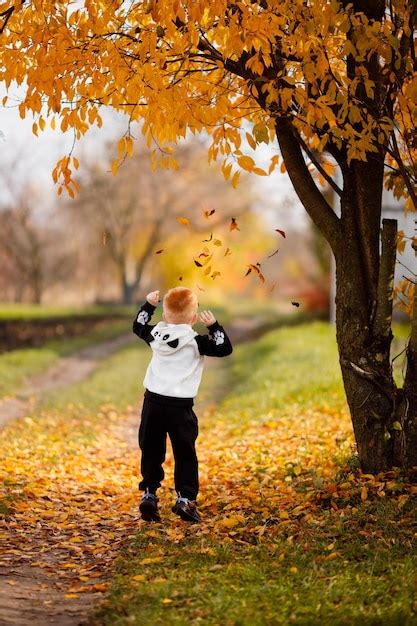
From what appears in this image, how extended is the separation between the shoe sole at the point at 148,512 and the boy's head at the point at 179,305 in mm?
1416

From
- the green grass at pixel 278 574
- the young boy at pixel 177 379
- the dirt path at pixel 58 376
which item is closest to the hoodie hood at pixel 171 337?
the young boy at pixel 177 379

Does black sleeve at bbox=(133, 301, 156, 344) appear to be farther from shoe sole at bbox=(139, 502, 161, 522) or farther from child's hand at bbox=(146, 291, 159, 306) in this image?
shoe sole at bbox=(139, 502, 161, 522)

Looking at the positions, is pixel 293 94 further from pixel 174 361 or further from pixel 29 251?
pixel 29 251

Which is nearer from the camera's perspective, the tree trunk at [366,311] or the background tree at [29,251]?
the tree trunk at [366,311]

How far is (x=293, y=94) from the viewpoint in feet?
18.7

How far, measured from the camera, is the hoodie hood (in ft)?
19.0

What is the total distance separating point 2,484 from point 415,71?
15.8 ft

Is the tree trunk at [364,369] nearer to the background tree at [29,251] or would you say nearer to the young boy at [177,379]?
the young boy at [177,379]

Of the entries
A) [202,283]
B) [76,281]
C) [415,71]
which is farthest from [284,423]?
[76,281]

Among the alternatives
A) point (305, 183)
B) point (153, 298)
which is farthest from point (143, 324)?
point (305, 183)

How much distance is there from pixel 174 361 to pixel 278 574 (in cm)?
174

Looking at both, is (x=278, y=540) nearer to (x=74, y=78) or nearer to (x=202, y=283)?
(x=74, y=78)

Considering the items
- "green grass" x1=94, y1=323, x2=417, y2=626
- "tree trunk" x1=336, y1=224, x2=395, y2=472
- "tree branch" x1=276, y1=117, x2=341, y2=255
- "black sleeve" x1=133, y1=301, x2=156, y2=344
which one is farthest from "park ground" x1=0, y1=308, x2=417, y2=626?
"tree branch" x1=276, y1=117, x2=341, y2=255

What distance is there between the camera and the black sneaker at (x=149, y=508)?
6.08 m
